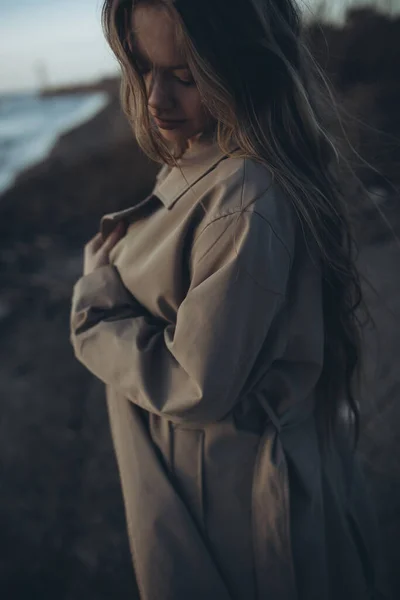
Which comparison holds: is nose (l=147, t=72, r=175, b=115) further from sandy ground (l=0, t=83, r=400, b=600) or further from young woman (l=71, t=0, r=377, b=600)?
sandy ground (l=0, t=83, r=400, b=600)

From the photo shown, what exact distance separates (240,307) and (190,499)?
19.4 inches

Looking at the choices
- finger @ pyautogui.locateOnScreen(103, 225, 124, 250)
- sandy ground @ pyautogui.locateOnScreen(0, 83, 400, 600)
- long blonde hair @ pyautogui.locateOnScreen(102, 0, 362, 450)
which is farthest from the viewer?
sandy ground @ pyautogui.locateOnScreen(0, 83, 400, 600)

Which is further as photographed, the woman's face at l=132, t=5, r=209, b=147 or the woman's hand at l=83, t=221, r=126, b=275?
the woman's hand at l=83, t=221, r=126, b=275

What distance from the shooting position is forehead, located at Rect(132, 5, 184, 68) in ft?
3.29

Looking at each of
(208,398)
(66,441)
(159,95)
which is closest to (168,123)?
(159,95)

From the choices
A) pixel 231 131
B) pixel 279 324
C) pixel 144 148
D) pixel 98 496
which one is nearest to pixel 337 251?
pixel 279 324

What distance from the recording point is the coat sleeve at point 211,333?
991 millimetres

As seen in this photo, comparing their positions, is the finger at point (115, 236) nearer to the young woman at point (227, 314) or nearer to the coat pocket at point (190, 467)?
the young woman at point (227, 314)

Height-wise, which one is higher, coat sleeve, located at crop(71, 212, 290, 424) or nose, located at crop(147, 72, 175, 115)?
nose, located at crop(147, 72, 175, 115)

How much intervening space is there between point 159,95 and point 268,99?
22cm

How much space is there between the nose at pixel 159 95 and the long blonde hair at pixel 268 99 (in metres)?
0.07

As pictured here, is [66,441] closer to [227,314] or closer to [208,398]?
[208,398]

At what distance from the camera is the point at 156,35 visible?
1.02 metres

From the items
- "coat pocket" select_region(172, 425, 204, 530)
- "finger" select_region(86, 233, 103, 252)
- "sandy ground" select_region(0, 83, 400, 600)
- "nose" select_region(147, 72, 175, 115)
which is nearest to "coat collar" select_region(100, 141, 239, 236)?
"nose" select_region(147, 72, 175, 115)
